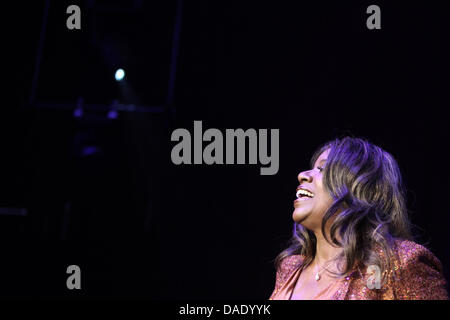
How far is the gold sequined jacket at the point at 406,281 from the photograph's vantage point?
1.58m

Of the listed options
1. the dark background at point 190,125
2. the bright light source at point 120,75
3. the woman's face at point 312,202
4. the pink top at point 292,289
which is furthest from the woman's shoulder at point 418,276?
the bright light source at point 120,75

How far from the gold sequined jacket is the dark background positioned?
1067 millimetres

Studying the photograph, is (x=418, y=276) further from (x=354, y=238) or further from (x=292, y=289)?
(x=292, y=289)

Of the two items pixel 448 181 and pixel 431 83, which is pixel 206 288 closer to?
pixel 448 181

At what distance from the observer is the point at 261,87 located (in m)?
2.93

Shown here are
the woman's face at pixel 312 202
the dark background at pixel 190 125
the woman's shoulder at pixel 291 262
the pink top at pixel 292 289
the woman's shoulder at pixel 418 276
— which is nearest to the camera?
the woman's shoulder at pixel 418 276

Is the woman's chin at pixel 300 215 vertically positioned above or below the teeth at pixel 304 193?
below

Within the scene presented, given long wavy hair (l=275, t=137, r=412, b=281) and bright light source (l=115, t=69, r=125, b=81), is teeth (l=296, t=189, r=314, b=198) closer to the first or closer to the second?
long wavy hair (l=275, t=137, r=412, b=281)

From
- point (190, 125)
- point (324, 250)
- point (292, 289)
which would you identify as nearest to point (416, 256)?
point (324, 250)

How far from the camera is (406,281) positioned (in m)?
1.60

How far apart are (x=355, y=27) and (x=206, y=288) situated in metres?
1.63

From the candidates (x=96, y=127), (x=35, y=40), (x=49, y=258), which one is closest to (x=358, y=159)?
(x=96, y=127)

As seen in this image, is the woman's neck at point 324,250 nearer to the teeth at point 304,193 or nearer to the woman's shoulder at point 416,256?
the teeth at point 304,193

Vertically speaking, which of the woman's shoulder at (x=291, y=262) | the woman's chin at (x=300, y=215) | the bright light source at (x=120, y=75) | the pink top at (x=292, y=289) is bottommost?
the pink top at (x=292, y=289)
